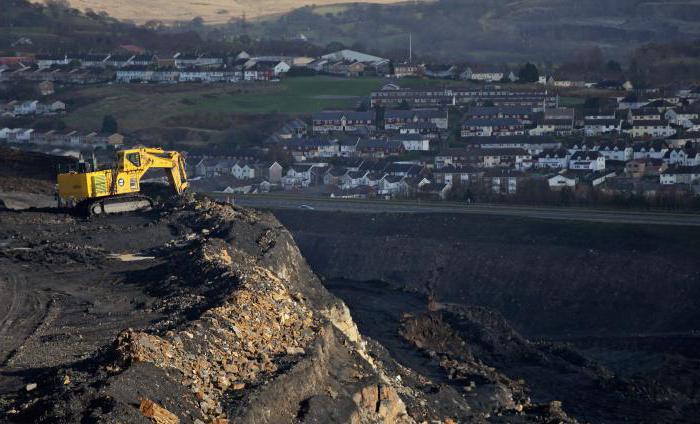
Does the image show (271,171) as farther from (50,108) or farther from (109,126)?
(50,108)

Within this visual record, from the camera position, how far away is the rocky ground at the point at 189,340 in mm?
15594

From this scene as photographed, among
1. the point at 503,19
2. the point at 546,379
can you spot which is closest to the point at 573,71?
the point at 503,19

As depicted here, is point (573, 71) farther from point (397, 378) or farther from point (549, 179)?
point (397, 378)

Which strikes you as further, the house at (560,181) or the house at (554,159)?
the house at (554,159)

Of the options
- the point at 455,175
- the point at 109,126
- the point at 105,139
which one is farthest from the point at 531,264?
the point at 109,126

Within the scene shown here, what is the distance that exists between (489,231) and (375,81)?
41.6 meters

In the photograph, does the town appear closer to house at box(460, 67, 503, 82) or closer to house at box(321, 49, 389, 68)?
house at box(460, 67, 503, 82)

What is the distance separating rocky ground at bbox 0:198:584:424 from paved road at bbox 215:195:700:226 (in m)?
18.8

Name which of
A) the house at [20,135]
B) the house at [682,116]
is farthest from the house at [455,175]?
the house at [20,135]

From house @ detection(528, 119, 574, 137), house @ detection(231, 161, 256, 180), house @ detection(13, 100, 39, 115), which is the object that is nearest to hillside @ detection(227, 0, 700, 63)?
house @ detection(13, 100, 39, 115)

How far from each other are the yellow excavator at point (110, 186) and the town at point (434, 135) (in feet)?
73.3

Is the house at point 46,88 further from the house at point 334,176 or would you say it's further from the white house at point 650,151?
the white house at point 650,151

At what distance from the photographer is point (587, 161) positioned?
206ft

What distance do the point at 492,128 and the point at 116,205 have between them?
4054cm
